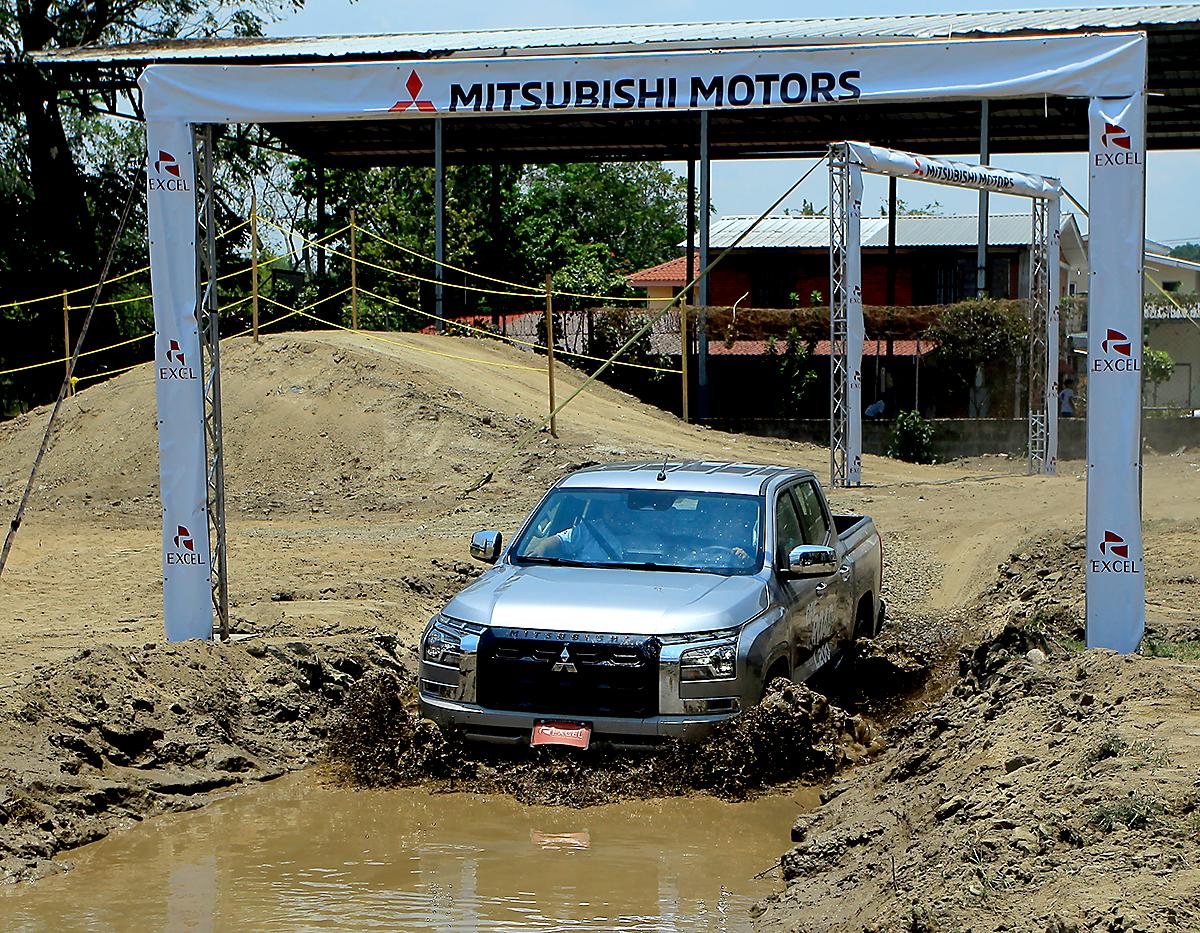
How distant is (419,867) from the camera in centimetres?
680

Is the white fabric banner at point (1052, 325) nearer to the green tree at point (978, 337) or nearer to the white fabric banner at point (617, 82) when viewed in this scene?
the green tree at point (978, 337)

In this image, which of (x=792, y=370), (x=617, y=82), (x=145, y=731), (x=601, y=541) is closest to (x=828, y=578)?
(x=601, y=541)

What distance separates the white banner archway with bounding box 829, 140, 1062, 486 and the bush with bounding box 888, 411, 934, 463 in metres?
2.38

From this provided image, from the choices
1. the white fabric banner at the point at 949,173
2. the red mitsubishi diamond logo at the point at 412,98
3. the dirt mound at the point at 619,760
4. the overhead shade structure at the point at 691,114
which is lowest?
the dirt mound at the point at 619,760

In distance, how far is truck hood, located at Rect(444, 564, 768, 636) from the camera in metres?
7.69

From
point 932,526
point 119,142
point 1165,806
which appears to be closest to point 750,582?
point 1165,806

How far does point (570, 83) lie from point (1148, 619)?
561 centimetres

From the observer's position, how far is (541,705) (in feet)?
25.2

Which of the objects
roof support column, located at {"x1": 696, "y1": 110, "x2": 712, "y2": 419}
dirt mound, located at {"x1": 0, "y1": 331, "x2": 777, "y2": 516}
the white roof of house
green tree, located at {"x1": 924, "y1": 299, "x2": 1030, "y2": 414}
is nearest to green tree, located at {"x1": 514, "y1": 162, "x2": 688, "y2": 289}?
the white roof of house

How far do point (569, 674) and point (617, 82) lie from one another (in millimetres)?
4018

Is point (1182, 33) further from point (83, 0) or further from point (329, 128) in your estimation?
point (83, 0)

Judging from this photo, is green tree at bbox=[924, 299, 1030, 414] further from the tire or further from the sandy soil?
the tire

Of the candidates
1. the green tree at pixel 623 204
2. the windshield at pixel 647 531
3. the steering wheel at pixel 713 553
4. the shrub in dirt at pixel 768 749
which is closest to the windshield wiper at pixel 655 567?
the windshield at pixel 647 531

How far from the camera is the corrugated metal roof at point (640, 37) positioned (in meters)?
27.8
